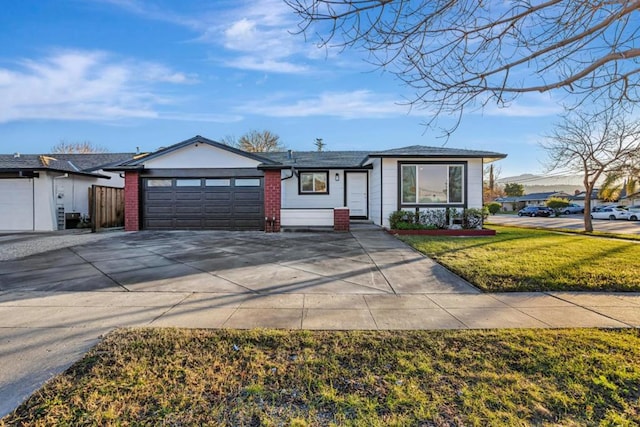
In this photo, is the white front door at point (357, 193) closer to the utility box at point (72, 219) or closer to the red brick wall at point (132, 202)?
the red brick wall at point (132, 202)

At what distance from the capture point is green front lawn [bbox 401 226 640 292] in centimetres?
543

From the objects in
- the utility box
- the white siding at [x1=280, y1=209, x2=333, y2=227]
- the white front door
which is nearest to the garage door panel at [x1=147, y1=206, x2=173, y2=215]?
the utility box

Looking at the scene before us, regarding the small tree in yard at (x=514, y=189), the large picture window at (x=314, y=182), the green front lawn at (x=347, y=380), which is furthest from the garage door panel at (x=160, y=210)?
the small tree in yard at (x=514, y=189)

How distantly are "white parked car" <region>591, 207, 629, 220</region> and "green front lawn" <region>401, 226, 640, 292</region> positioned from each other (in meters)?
28.8

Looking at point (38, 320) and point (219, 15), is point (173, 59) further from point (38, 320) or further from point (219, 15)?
point (38, 320)

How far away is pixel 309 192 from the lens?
16156mm

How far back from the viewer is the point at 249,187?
1362 centimetres

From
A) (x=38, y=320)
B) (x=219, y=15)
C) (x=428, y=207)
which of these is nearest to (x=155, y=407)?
(x=38, y=320)

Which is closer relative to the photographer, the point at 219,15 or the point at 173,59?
the point at 219,15

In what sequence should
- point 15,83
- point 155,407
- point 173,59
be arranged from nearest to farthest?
1. point 155,407
2. point 173,59
3. point 15,83

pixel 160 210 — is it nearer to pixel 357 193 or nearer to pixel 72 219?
pixel 72 219

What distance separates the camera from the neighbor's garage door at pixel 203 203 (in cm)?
1358

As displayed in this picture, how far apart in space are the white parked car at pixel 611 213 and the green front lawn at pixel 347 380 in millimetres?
37564

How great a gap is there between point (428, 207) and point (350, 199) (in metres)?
4.30
